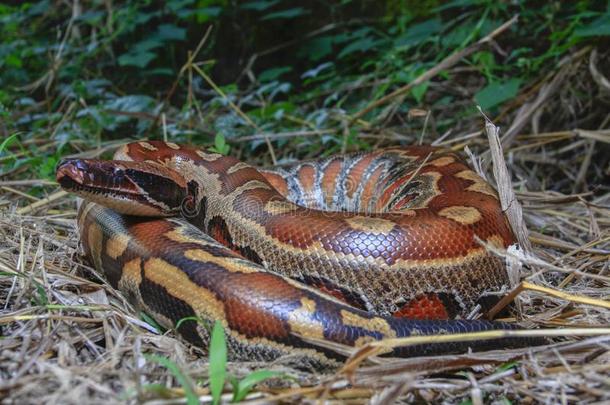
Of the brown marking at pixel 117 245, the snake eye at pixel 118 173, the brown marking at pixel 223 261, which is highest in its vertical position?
the snake eye at pixel 118 173

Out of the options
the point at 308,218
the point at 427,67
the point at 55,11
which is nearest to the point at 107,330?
the point at 308,218

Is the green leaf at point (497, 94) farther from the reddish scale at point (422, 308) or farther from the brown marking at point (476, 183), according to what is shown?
the reddish scale at point (422, 308)

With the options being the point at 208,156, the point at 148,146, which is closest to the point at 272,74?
the point at 208,156

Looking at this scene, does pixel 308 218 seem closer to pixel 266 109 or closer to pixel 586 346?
pixel 586 346

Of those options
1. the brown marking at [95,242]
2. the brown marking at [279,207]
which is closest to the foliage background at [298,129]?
the brown marking at [95,242]

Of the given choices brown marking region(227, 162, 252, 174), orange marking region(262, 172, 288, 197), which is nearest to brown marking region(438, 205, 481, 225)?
brown marking region(227, 162, 252, 174)

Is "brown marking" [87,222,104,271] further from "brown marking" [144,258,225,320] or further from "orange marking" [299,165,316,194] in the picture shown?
"orange marking" [299,165,316,194]
